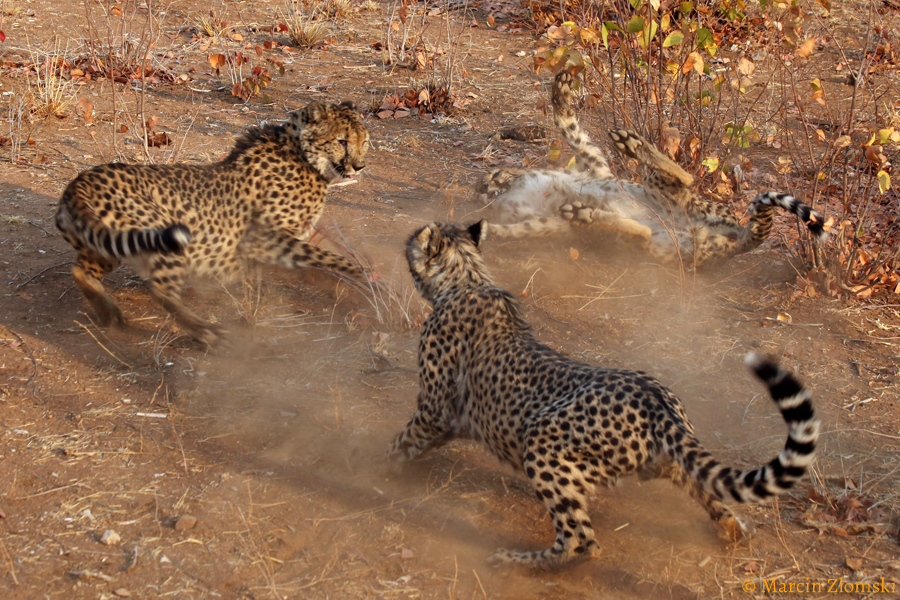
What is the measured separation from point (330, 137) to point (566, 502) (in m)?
3.47

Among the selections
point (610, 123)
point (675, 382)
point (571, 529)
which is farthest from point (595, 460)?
point (610, 123)

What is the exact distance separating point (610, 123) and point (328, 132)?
10.8 ft

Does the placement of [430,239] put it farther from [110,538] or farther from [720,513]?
[110,538]

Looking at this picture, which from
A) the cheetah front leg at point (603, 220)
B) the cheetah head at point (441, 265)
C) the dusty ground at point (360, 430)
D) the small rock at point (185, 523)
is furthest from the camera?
the cheetah front leg at point (603, 220)

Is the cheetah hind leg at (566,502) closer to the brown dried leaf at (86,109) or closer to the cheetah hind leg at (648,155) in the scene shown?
the cheetah hind leg at (648,155)

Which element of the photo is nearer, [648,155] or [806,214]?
[806,214]

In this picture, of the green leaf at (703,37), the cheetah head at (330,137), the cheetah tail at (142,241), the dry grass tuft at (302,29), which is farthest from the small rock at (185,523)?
the dry grass tuft at (302,29)

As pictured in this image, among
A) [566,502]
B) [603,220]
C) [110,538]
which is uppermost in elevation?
[603,220]

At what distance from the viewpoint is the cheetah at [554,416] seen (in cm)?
282

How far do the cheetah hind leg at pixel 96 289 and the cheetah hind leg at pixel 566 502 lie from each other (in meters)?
2.98

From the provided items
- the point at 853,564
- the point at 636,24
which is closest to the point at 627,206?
the point at 636,24

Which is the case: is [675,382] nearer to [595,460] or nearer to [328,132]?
[595,460]

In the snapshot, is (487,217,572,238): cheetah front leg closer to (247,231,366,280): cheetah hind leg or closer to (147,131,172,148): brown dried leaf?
(247,231,366,280): cheetah hind leg

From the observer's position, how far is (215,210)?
5.30 meters
